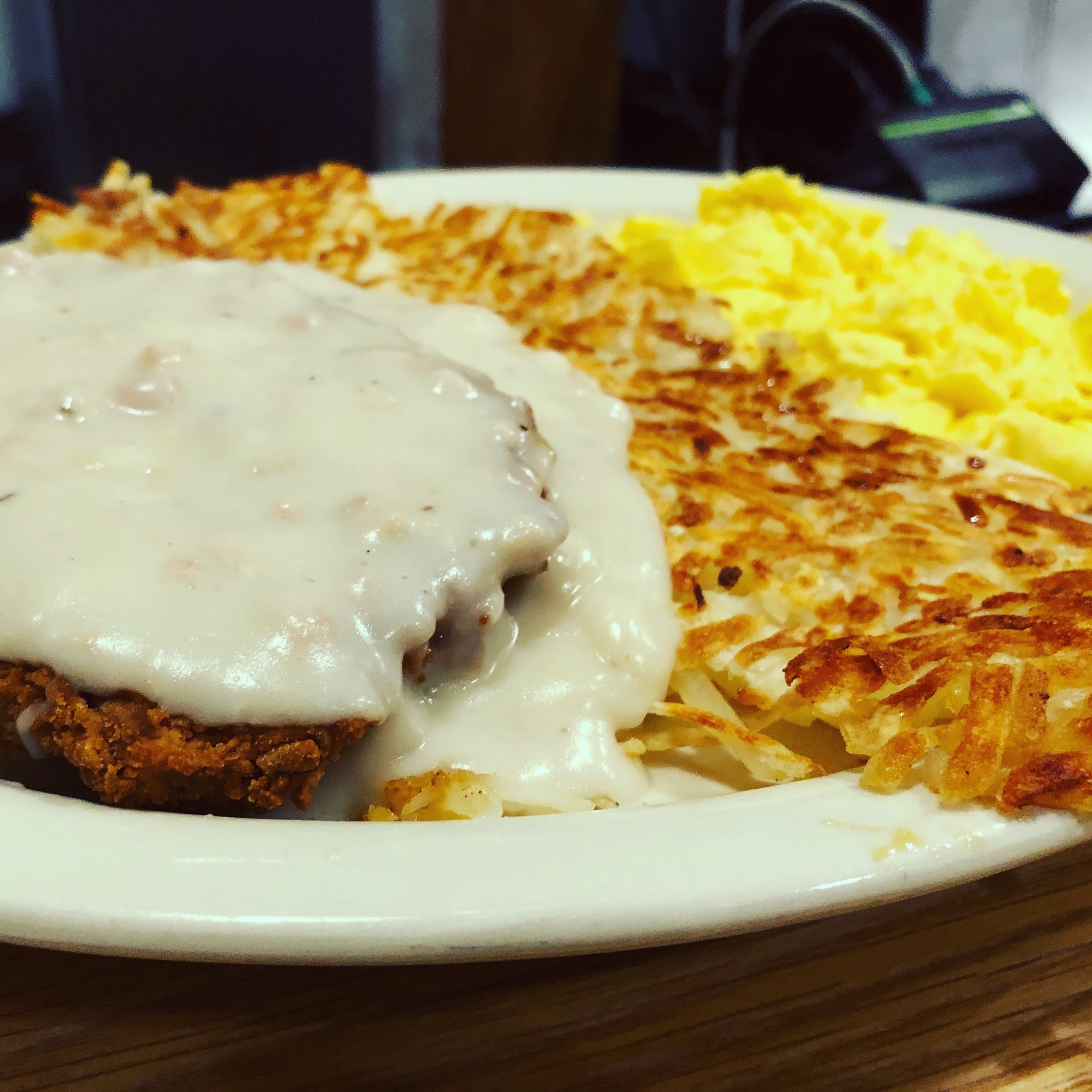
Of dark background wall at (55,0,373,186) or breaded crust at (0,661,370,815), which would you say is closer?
breaded crust at (0,661,370,815)

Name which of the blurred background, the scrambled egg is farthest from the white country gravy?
the blurred background

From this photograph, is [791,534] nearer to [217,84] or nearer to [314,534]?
[314,534]

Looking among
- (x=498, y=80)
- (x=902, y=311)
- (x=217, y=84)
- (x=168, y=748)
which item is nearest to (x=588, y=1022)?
(x=168, y=748)

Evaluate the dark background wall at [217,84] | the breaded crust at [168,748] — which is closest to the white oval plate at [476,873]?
the breaded crust at [168,748]

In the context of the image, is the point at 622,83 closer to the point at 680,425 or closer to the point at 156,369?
the point at 680,425

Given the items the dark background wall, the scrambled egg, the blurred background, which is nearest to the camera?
the scrambled egg

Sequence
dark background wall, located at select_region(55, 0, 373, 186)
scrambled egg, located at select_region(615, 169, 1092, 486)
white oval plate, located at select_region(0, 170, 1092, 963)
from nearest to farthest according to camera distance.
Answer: white oval plate, located at select_region(0, 170, 1092, 963) → scrambled egg, located at select_region(615, 169, 1092, 486) → dark background wall, located at select_region(55, 0, 373, 186)

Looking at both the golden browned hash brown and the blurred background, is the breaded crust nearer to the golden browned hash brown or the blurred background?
the golden browned hash brown

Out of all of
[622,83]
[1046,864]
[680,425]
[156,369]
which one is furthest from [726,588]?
[622,83]
